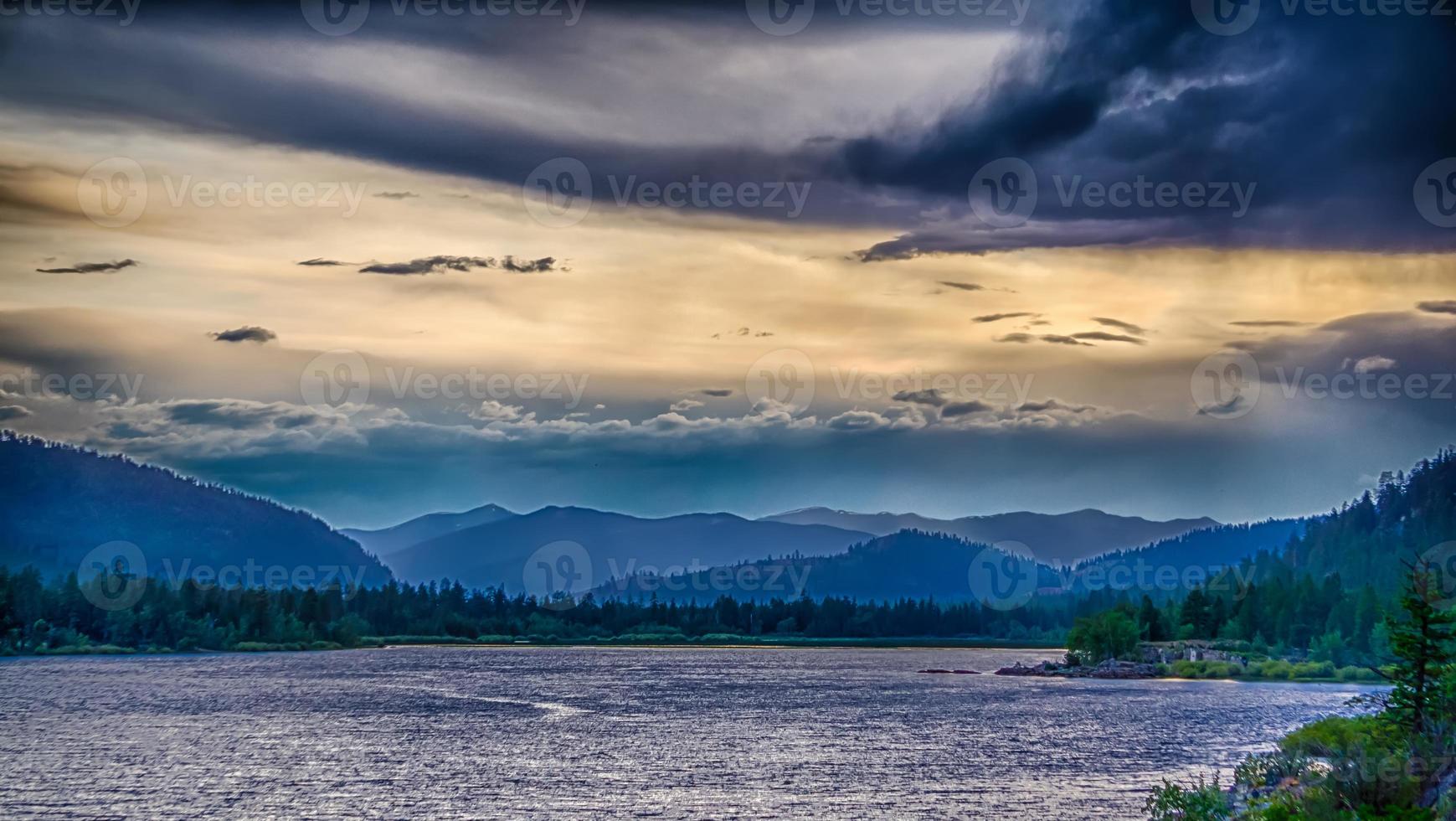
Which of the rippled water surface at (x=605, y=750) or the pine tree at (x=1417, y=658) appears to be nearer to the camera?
the pine tree at (x=1417, y=658)

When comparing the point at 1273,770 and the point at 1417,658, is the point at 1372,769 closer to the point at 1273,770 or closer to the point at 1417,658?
the point at 1417,658

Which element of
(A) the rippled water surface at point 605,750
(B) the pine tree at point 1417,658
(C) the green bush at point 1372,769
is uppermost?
(B) the pine tree at point 1417,658

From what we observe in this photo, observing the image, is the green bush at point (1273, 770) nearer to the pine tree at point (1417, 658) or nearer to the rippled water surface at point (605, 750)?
the rippled water surface at point (605, 750)

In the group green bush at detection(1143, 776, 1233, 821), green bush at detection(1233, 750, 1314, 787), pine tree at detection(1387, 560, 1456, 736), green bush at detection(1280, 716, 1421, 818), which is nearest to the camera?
green bush at detection(1280, 716, 1421, 818)

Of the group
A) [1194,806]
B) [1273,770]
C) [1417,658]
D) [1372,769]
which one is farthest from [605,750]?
[1372,769]

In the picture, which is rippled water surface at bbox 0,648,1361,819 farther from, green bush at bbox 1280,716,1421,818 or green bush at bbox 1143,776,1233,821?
green bush at bbox 1280,716,1421,818

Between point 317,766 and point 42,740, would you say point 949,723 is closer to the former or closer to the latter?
point 317,766

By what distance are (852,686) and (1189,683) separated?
53.8 meters

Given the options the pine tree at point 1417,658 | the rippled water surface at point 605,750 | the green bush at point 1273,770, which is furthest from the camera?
the rippled water surface at point 605,750

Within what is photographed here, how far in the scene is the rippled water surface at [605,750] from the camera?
227 ft

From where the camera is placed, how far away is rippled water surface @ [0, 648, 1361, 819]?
69125 mm

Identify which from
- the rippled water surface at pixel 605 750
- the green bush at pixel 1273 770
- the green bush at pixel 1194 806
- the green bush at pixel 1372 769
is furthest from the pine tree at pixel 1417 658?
the rippled water surface at pixel 605 750

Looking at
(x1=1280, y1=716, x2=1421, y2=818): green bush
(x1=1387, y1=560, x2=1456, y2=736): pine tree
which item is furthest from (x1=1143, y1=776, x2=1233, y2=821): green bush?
(x1=1387, y1=560, x2=1456, y2=736): pine tree

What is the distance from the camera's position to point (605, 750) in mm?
96125
